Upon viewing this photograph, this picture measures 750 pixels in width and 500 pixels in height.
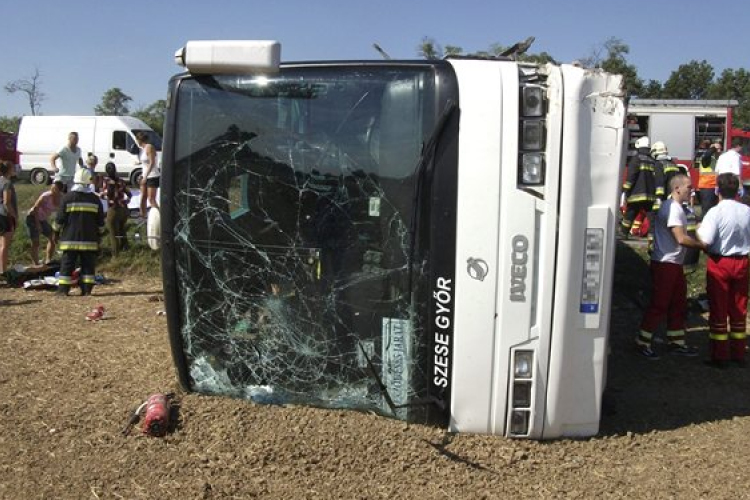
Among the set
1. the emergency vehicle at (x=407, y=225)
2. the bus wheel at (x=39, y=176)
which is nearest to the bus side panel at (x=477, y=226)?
the emergency vehicle at (x=407, y=225)

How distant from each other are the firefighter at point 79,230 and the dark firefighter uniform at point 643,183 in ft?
23.5

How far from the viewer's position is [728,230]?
635cm

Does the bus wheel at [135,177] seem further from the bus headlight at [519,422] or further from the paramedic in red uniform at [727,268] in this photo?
the bus headlight at [519,422]

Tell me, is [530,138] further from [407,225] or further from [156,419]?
[156,419]

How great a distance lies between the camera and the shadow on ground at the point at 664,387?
492 cm

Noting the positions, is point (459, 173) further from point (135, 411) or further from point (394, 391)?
point (135, 411)

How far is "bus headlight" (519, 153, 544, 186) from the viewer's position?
382 centimetres

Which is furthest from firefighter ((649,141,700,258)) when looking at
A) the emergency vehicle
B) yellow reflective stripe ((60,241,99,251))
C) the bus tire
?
the bus tire

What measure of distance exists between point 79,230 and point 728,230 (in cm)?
741

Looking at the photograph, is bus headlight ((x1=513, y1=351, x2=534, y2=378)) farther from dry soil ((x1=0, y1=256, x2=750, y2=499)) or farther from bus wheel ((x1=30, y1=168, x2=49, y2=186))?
bus wheel ((x1=30, y1=168, x2=49, y2=186))

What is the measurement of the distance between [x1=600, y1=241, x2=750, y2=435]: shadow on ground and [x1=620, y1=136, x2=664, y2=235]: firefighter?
202 cm

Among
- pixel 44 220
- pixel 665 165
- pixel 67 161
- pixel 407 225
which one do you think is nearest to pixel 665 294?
pixel 407 225

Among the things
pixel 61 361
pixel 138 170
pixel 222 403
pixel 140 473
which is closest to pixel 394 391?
pixel 222 403

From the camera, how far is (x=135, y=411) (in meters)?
4.35
